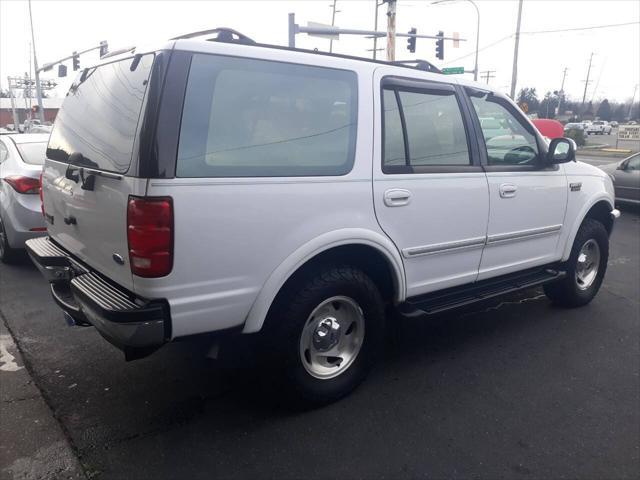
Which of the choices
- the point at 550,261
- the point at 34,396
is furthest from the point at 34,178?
the point at 550,261

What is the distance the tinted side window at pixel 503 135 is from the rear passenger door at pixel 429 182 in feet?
0.70

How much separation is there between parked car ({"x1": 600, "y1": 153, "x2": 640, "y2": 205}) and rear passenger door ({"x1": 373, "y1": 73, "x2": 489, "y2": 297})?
8.42 metres

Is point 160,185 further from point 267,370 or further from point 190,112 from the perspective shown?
point 267,370

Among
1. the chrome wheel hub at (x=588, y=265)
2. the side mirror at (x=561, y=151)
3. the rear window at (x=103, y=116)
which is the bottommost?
the chrome wheel hub at (x=588, y=265)

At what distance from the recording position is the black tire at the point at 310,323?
2916 millimetres

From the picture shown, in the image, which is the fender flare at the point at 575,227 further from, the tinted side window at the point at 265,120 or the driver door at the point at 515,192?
the tinted side window at the point at 265,120

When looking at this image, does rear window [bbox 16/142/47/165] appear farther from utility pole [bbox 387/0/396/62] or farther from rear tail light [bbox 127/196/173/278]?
utility pole [bbox 387/0/396/62]

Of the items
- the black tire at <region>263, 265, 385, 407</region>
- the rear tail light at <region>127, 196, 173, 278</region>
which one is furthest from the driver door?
the rear tail light at <region>127, 196, 173, 278</region>

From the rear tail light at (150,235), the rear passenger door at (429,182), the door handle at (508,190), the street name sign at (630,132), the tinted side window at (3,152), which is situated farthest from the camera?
the street name sign at (630,132)

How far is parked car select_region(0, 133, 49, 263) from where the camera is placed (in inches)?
223

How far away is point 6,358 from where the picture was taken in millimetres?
3838

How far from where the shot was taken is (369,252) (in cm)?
325

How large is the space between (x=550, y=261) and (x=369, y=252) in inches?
84.6

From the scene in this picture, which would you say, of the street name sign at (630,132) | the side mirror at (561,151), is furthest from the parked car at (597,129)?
the side mirror at (561,151)
